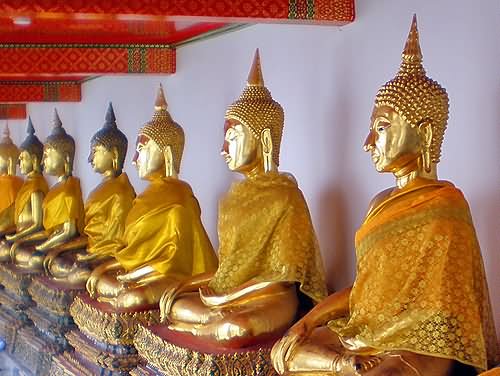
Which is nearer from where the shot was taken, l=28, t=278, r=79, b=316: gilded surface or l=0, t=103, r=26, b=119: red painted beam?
l=28, t=278, r=79, b=316: gilded surface

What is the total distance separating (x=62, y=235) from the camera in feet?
18.0

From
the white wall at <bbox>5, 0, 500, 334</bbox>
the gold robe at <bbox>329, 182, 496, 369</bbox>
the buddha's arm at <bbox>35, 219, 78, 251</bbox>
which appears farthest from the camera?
the buddha's arm at <bbox>35, 219, 78, 251</bbox>

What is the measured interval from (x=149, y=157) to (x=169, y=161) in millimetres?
100

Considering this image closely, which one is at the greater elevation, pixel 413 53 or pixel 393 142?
pixel 413 53

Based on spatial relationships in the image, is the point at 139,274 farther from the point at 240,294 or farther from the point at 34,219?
the point at 34,219

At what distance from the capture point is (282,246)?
3.40m

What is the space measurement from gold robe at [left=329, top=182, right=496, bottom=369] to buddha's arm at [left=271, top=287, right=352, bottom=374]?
190 millimetres

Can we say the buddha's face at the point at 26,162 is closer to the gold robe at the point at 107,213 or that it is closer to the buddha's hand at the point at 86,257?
the gold robe at the point at 107,213

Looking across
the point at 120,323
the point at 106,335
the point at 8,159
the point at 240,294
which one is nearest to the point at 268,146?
the point at 240,294

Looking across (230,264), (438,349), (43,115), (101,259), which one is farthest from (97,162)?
(43,115)

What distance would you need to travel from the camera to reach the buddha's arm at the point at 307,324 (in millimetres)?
2852

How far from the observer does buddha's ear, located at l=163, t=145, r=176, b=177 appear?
4.34 meters

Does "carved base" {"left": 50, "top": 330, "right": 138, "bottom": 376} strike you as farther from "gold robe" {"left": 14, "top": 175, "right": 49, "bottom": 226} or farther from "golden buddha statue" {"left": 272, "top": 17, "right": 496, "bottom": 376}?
"gold robe" {"left": 14, "top": 175, "right": 49, "bottom": 226}

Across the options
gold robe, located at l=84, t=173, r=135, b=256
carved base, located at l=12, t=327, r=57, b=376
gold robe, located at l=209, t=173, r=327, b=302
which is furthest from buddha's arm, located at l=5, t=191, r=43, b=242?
gold robe, located at l=209, t=173, r=327, b=302
